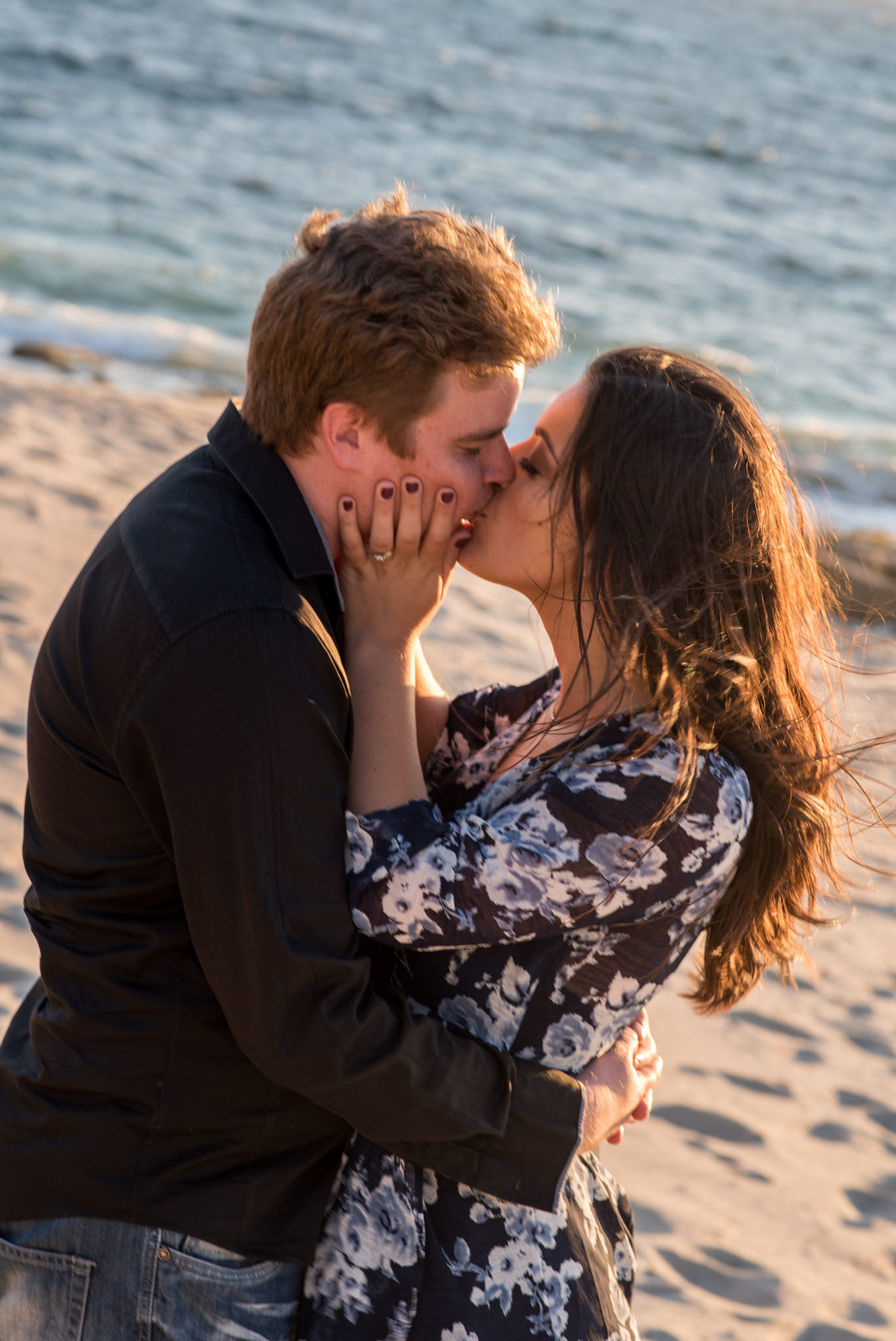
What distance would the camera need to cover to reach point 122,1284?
187 cm

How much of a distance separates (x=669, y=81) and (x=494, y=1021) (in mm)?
34449

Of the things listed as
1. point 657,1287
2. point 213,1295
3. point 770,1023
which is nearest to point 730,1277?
point 657,1287

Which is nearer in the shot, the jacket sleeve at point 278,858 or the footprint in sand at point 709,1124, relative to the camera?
the jacket sleeve at point 278,858

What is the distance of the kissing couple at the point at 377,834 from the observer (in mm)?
1756

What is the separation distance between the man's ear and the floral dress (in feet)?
1.82

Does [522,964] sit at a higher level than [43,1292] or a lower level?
higher

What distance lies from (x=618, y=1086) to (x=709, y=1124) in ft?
7.29

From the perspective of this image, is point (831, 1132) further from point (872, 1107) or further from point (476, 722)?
point (476, 722)

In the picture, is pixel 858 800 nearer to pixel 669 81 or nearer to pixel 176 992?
pixel 176 992

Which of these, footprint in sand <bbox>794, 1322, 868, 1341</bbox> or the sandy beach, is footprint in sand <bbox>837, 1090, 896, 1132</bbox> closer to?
the sandy beach

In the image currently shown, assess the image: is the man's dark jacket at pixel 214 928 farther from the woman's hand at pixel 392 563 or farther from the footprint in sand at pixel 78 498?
the footprint in sand at pixel 78 498

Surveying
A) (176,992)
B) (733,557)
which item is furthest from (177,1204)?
(733,557)

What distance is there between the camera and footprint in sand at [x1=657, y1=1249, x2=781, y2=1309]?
11.6ft

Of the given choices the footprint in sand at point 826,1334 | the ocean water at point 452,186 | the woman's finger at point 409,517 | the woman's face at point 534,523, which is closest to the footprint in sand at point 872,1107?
the footprint in sand at point 826,1334
